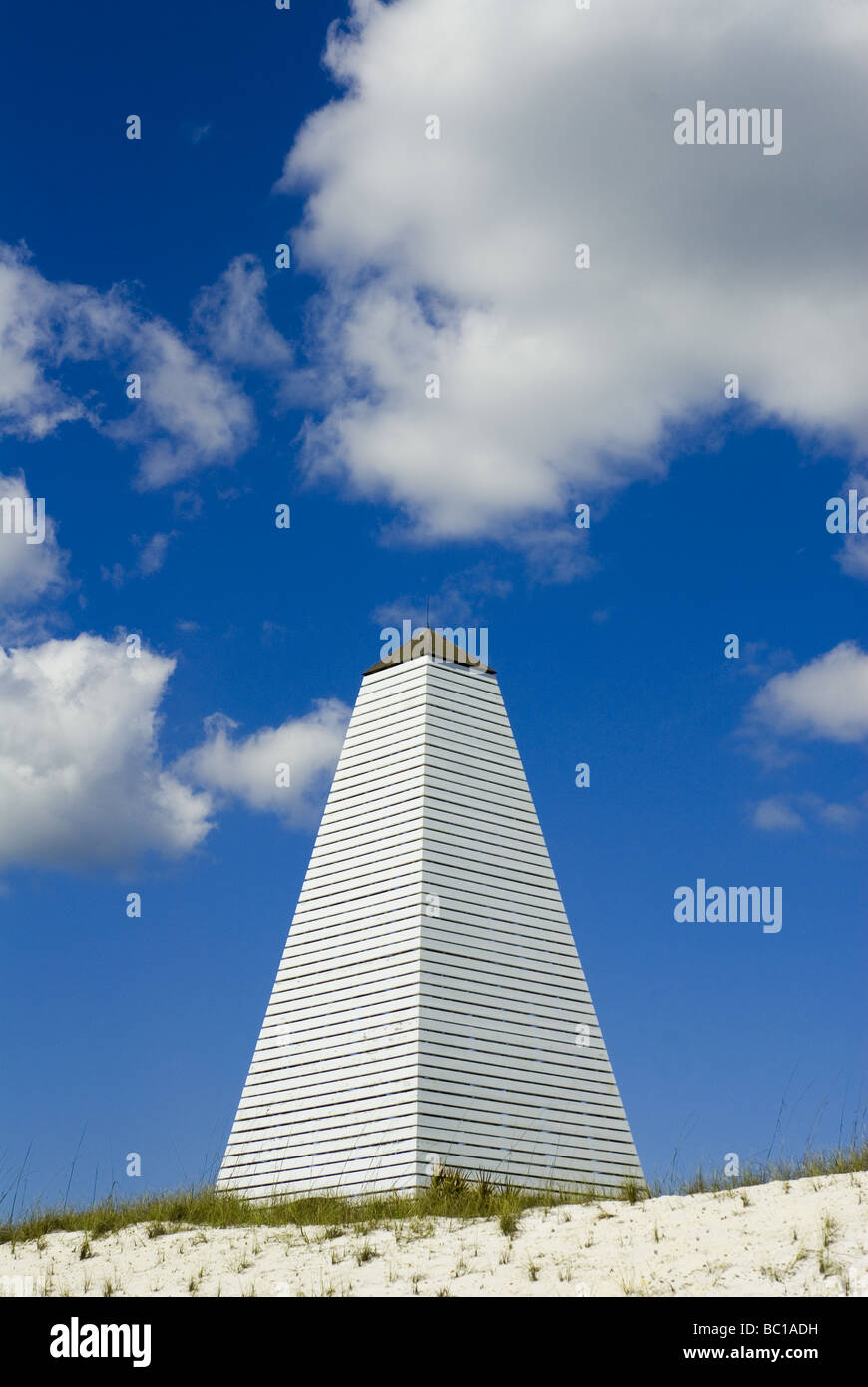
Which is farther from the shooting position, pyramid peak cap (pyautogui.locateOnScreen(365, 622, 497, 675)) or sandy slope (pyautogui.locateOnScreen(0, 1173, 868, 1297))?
pyramid peak cap (pyautogui.locateOnScreen(365, 622, 497, 675))

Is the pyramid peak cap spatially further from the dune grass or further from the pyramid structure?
the dune grass

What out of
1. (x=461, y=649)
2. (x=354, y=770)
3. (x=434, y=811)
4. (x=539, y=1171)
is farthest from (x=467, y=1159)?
(x=461, y=649)

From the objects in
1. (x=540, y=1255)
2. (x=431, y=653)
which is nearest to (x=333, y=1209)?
(x=540, y=1255)

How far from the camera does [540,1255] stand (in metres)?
10.5

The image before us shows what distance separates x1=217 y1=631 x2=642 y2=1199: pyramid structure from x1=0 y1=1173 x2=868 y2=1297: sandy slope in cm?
642

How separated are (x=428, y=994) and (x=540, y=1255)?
10.2 m

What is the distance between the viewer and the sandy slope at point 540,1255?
30.3ft

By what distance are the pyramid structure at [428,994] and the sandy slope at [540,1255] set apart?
642 centimetres

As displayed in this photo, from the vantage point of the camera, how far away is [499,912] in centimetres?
2266

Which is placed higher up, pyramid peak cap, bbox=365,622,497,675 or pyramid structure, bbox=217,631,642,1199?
pyramid peak cap, bbox=365,622,497,675

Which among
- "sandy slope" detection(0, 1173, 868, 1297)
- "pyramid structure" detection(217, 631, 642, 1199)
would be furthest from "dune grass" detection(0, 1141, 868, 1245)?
"pyramid structure" detection(217, 631, 642, 1199)

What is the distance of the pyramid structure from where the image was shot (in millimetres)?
20047
